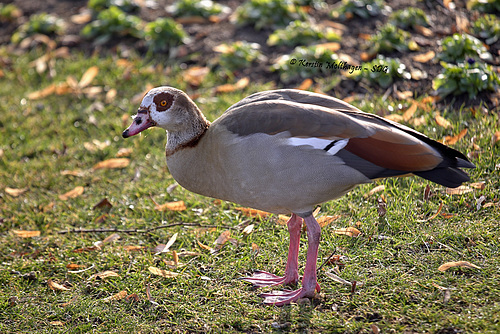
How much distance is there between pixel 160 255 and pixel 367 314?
1614 mm

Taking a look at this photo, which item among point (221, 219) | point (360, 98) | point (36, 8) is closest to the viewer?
point (221, 219)

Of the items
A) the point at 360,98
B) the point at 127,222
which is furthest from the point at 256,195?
the point at 360,98

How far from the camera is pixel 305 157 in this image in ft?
10.3

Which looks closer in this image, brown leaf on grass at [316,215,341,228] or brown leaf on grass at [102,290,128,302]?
brown leaf on grass at [102,290,128,302]

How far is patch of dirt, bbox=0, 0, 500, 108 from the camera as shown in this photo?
534 centimetres

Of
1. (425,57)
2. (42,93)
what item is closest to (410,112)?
(425,57)

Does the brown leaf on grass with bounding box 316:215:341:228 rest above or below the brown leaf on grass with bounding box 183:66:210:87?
below

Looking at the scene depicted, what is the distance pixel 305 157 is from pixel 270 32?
388cm

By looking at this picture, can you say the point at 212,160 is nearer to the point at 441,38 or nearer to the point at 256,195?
the point at 256,195

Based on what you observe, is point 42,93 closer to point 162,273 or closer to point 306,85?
point 306,85

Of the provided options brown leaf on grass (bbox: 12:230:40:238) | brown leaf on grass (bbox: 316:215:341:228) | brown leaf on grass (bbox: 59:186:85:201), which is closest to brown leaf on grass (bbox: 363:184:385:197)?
brown leaf on grass (bbox: 316:215:341:228)

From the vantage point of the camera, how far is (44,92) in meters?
6.41

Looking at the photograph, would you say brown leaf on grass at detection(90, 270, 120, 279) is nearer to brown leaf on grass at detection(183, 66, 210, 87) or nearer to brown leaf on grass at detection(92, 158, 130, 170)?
brown leaf on grass at detection(92, 158, 130, 170)

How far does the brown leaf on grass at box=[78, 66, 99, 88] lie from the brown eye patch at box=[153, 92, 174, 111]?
10.9ft
